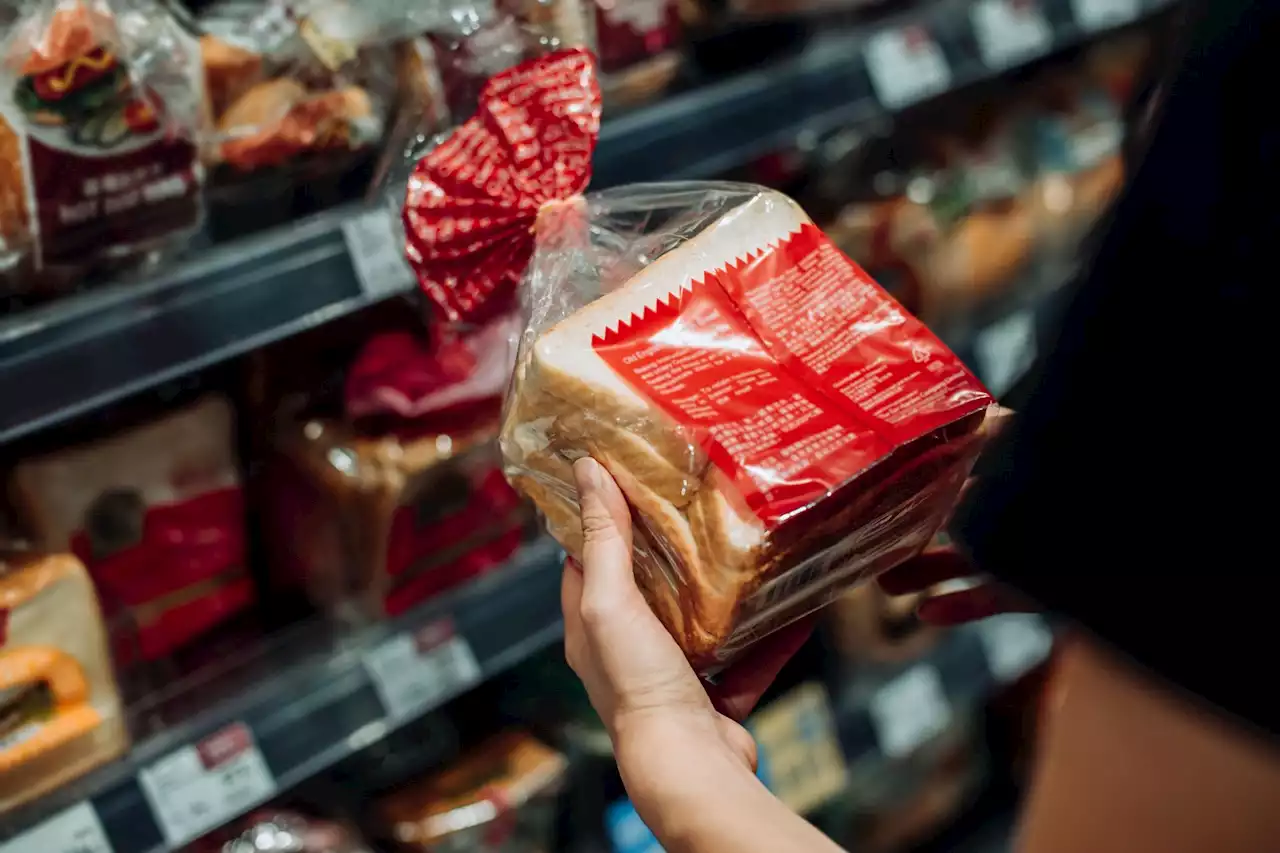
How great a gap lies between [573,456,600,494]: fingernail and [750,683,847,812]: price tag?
0.86 meters

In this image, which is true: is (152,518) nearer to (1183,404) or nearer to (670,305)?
(670,305)

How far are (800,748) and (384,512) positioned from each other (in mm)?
674

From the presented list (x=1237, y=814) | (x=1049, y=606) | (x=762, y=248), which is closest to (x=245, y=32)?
(x=762, y=248)

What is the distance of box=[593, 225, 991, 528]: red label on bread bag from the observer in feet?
2.09

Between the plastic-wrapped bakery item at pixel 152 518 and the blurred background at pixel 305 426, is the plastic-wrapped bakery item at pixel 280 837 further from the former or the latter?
the plastic-wrapped bakery item at pixel 152 518

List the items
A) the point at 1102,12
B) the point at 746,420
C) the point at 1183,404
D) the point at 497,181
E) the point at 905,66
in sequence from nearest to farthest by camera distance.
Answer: the point at 1183,404 → the point at 746,420 → the point at 497,181 → the point at 905,66 → the point at 1102,12

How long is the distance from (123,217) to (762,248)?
45 centimetres

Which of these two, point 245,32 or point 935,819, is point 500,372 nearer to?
point 245,32

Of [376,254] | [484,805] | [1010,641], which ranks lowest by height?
[1010,641]

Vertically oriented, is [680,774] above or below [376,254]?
below

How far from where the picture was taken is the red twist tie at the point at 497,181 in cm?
77

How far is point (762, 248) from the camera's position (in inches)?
29.3

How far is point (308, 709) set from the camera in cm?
100

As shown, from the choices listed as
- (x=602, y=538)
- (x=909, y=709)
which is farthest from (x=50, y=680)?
(x=909, y=709)
